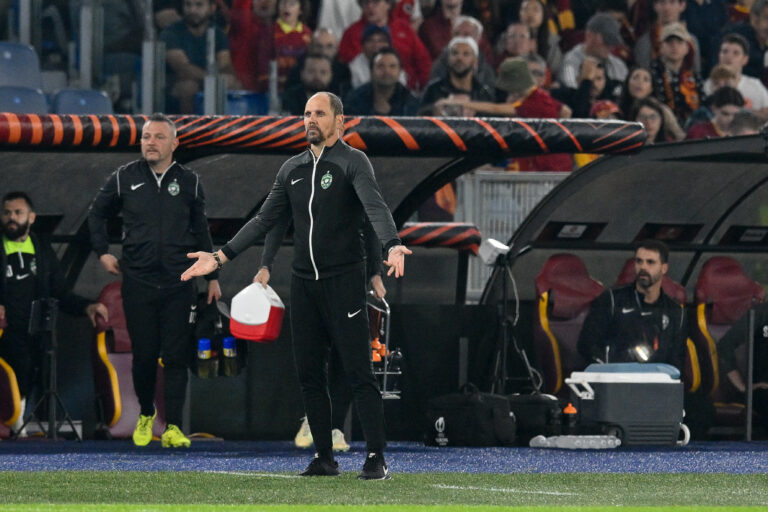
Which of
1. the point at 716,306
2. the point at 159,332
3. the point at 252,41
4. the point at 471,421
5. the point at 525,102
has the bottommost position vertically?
the point at 471,421

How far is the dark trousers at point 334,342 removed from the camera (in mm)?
8328

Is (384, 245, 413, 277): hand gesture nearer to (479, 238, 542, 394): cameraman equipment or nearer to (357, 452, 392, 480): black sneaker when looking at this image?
(357, 452, 392, 480): black sneaker

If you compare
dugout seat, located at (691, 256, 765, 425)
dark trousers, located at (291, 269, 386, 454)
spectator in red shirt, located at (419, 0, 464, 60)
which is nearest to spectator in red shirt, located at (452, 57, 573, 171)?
spectator in red shirt, located at (419, 0, 464, 60)

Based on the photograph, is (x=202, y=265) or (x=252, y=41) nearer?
(x=202, y=265)

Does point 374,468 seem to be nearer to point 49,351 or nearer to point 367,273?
point 367,273

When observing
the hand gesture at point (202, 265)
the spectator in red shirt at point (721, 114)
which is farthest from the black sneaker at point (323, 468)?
the spectator in red shirt at point (721, 114)

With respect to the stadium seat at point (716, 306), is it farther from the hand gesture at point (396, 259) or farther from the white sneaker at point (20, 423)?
the hand gesture at point (396, 259)

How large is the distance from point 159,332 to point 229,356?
687 mm

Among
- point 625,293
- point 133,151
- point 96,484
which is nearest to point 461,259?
point 625,293

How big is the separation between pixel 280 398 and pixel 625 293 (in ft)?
8.85

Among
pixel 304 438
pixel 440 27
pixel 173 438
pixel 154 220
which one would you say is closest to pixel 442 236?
pixel 304 438

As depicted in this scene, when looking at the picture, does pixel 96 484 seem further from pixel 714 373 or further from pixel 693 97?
pixel 693 97

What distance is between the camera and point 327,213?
8.34 metres

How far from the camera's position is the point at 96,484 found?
26.6 ft
